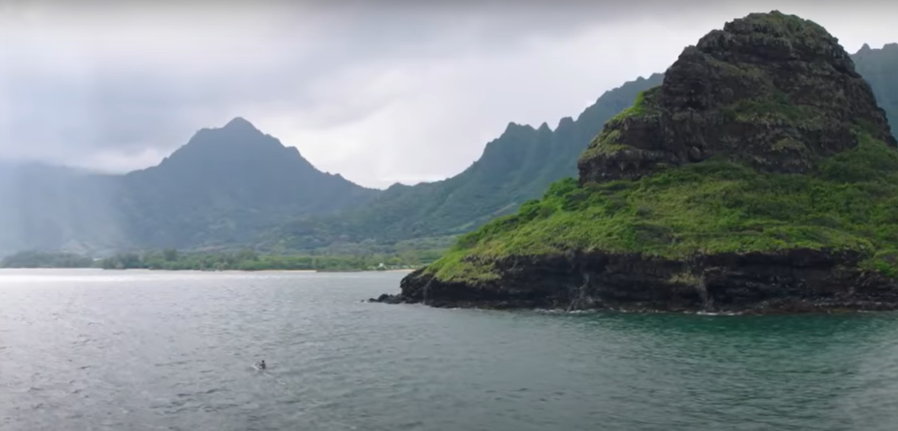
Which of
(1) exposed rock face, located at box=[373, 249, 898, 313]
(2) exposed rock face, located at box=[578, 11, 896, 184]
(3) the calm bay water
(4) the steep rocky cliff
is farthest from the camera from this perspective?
(2) exposed rock face, located at box=[578, 11, 896, 184]

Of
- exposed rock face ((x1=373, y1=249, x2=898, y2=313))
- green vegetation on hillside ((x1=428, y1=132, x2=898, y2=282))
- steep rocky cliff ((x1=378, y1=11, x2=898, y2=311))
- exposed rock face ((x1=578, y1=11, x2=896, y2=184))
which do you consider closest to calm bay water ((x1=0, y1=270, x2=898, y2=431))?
exposed rock face ((x1=373, y1=249, x2=898, y2=313))

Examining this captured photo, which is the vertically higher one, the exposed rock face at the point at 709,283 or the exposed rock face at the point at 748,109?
the exposed rock face at the point at 748,109

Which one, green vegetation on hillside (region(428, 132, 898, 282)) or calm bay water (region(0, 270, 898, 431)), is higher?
green vegetation on hillside (region(428, 132, 898, 282))

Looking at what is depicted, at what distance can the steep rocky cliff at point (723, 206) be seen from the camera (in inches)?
4222

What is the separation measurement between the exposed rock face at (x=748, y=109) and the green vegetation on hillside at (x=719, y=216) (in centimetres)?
430

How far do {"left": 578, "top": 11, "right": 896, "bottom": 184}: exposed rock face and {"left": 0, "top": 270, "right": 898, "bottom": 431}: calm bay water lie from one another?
4621 cm

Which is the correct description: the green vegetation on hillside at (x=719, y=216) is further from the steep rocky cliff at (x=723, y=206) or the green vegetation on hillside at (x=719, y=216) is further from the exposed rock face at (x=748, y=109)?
the exposed rock face at (x=748, y=109)

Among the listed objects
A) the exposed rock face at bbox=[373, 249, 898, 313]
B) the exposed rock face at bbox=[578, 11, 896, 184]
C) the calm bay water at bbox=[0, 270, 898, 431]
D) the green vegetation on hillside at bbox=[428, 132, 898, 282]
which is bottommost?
the calm bay water at bbox=[0, 270, 898, 431]

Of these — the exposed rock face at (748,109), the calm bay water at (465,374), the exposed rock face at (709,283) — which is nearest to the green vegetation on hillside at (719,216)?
the exposed rock face at (709,283)

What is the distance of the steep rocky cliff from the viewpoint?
4222 inches

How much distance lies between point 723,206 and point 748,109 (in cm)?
2984

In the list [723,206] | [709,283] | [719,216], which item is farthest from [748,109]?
[709,283]

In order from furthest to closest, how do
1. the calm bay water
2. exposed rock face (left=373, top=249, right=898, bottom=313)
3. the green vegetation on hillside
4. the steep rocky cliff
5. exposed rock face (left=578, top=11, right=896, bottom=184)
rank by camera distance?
1. exposed rock face (left=578, top=11, right=896, bottom=184)
2. the green vegetation on hillside
3. the steep rocky cliff
4. exposed rock face (left=373, top=249, right=898, bottom=313)
5. the calm bay water

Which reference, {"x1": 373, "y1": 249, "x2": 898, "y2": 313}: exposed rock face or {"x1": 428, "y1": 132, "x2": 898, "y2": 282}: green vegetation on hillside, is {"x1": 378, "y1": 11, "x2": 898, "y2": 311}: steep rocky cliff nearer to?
{"x1": 373, "y1": 249, "x2": 898, "y2": 313}: exposed rock face
